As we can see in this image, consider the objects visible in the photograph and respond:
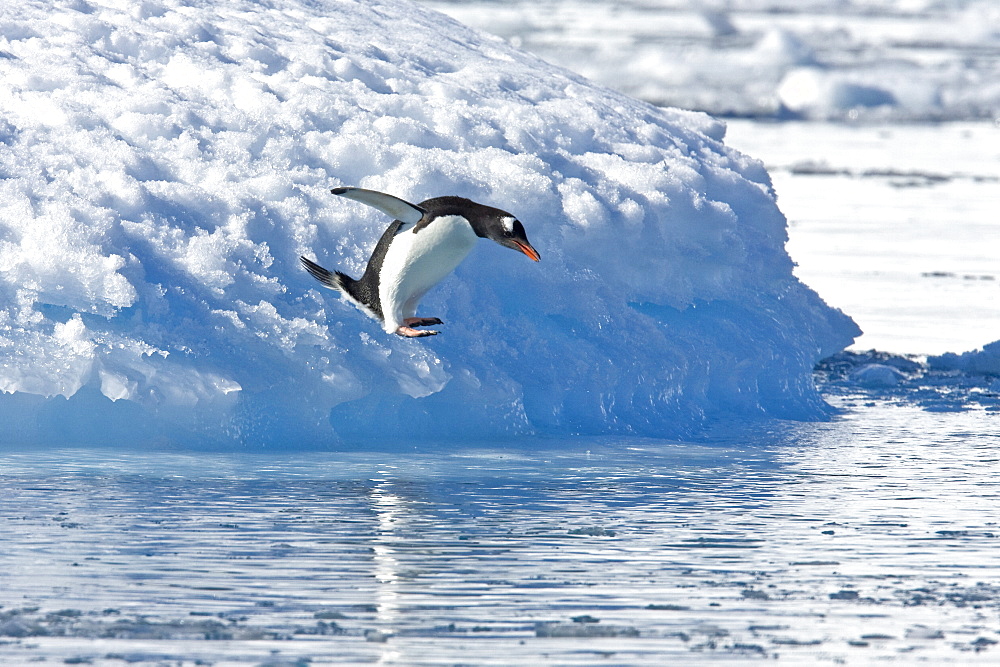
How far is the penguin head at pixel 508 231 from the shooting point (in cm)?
487

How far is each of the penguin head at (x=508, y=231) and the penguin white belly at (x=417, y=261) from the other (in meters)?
0.10

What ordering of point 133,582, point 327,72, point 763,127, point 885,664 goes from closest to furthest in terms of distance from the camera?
point 885,664 < point 133,582 < point 327,72 < point 763,127

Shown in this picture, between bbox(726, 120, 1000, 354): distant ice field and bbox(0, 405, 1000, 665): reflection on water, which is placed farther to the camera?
bbox(726, 120, 1000, 354): distant ice field

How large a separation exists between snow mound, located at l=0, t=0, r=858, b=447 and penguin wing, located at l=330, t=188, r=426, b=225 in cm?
100

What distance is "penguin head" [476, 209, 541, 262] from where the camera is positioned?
487 cm

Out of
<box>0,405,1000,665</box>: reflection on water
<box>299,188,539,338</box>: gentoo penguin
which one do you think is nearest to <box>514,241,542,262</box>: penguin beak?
<box>299,188,539,338</box>: gentoo penguin

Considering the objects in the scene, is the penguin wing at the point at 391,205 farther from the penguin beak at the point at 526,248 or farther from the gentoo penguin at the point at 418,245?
the penguin beak at the point at 526,248

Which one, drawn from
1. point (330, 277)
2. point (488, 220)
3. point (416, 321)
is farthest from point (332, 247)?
point (488, 220)

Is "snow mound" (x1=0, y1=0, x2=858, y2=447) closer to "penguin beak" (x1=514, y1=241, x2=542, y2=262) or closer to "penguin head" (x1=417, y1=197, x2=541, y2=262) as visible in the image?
"penguin head" (x1=417, y1=197, x2=541, y2=262)

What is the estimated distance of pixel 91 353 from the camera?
5844 millimetres

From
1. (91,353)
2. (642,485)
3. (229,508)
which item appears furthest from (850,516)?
(91,353)

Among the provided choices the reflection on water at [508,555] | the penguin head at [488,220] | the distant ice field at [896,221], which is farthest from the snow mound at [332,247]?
the distant ice field at [896,221]

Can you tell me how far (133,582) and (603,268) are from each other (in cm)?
306

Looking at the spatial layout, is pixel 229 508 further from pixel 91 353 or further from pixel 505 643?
pixel 505 643
